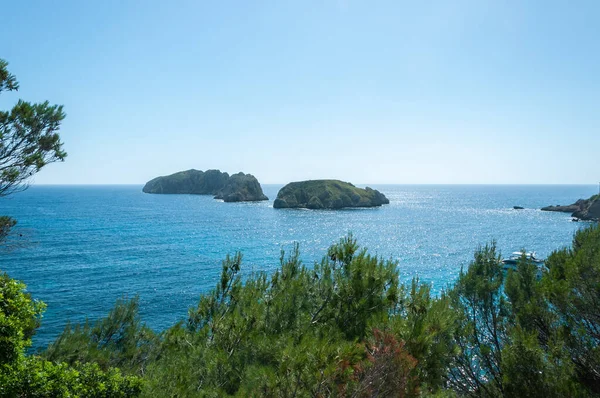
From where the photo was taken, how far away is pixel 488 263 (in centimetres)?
1605

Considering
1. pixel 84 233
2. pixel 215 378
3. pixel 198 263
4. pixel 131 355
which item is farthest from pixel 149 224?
pixel 215 378

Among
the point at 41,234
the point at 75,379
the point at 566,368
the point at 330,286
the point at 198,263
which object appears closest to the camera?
the point at 75,379

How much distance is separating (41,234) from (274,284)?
243ft

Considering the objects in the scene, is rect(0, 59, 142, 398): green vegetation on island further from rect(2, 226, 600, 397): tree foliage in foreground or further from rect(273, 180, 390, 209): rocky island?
rect(273, 180, 390, 209): rocky island

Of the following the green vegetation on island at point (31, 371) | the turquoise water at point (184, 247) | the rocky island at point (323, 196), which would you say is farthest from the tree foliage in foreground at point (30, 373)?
the rocky island at point (323, 196)

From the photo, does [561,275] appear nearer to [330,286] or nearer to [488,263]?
[488,263]

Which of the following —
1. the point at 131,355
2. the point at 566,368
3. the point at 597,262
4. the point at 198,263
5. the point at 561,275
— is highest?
the point at 597,262

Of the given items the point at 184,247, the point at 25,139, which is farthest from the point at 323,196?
the point at 25,139

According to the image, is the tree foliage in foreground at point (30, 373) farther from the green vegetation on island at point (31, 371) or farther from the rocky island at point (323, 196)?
the rocky island at point (323, 196)

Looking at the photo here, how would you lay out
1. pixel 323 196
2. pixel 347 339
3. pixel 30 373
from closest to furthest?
pixel 30 373 → pixel 347 339 → pixel 323 196

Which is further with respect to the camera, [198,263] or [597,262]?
[198,263]

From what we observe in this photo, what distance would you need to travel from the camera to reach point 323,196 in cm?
13600

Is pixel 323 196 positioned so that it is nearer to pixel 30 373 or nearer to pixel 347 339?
pixel 347 339

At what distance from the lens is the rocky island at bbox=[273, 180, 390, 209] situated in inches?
5256
